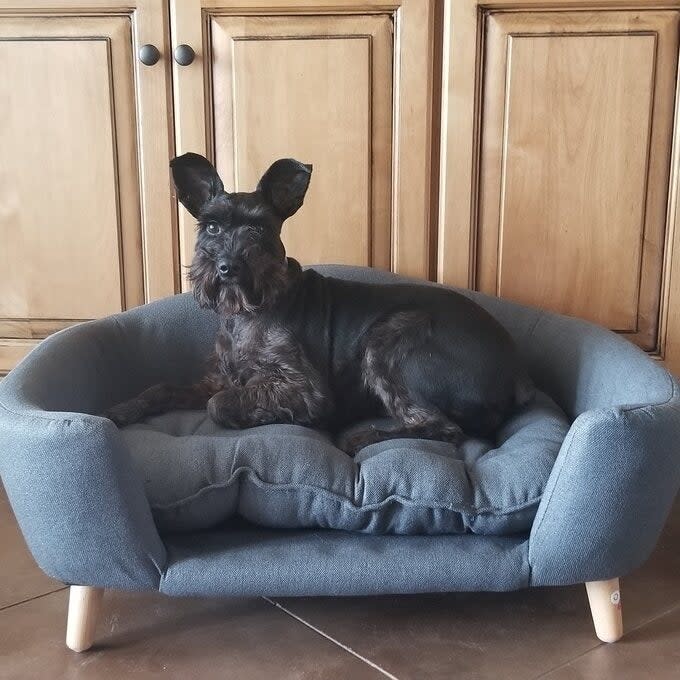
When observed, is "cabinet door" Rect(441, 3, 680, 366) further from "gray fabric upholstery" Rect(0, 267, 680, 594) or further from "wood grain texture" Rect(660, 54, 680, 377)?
"gray fabric upholstery" Rect(0, 267, 680, 594)

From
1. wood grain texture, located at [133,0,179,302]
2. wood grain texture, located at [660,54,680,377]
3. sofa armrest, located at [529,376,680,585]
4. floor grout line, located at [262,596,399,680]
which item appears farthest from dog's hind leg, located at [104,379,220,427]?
wood grain texture, located at [660,54,680,377]

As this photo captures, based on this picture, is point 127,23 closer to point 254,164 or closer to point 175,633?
point 254,164

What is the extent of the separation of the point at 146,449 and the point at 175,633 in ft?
1.35

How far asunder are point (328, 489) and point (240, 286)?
0.66 m

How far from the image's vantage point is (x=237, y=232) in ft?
7.34

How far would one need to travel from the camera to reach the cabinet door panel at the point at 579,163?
2.48 metres

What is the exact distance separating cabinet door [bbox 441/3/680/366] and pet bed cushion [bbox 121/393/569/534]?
910 millimetres

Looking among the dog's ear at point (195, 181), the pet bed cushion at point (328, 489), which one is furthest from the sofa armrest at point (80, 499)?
the dog's ear at point (195, 181)

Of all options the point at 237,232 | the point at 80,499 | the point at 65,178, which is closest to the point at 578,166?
the point at 237,232

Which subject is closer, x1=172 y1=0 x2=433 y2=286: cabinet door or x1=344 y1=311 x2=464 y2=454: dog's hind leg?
x1=344 y1=311 x2=464 y2=454: dog's hind leg

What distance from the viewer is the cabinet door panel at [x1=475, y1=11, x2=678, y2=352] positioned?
2479mm

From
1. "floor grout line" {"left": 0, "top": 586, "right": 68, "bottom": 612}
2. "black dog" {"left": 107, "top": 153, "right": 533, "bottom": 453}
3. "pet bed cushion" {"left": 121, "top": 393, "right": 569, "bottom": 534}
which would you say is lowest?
"floor grout line" {"left": 0, "top": 586, "right": 68, "bottom": 612}

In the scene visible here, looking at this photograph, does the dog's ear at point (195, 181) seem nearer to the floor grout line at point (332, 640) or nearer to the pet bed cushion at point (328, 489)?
the pet bed cushion at point (328, 489)

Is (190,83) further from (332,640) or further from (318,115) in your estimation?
(332,640)
